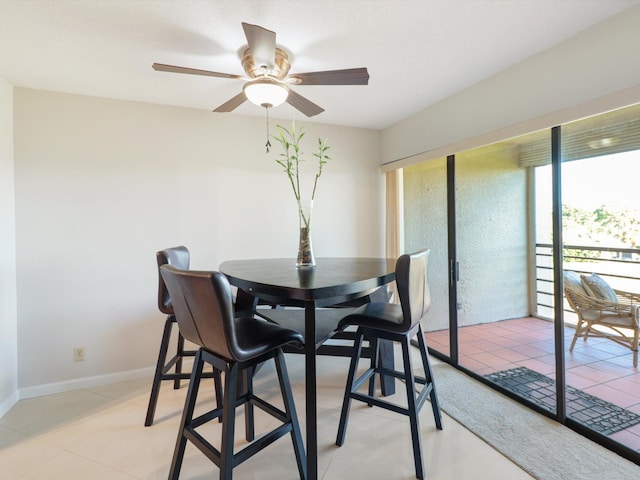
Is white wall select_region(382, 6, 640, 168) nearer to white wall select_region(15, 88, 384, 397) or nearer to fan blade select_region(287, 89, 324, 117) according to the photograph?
fan blade select_region(287, 89, 324, 117)

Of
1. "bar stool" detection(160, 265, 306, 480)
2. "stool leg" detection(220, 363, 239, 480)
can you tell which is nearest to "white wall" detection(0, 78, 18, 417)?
"bar stool" detection(160, 265, 306, 480)

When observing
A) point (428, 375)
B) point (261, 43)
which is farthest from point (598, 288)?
point (261, 43)

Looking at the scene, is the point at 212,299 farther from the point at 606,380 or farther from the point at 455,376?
the point at 606,380

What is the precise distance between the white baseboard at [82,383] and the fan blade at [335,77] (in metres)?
2.70

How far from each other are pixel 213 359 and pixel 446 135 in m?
2.57

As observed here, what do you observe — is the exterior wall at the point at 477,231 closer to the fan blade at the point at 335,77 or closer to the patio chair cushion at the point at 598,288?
the patio chair cushion at the point at 598,288

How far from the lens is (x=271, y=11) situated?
63.4 inches

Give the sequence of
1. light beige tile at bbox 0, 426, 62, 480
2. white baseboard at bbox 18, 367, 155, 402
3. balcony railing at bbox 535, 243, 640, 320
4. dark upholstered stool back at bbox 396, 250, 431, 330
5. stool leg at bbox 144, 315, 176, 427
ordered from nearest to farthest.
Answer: dark upholstered stool back at bbox 396, 250, 431, 330
light beige tile at bbox 0, 426, 62, 480
balcony railing at bbox 535, 243, 640, 320
stool leg at bbox 144, 315, 176, 427
white baseboard at bbox 18, 367, 155, 402

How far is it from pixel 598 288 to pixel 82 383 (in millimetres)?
3934

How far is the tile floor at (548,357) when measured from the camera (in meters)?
2.08

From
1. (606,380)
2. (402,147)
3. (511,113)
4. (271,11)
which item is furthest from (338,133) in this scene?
(606,380)

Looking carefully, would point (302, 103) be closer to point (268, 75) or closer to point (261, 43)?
point (268, 75)

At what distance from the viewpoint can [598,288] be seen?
2.11m

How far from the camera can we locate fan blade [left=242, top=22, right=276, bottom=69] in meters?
1.40
